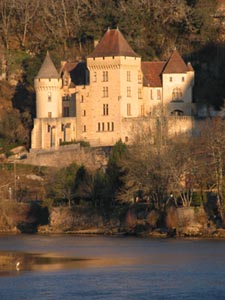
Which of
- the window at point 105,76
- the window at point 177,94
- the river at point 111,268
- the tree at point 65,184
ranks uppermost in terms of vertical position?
the window at point 105,76

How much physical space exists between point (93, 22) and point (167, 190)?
35773 mm

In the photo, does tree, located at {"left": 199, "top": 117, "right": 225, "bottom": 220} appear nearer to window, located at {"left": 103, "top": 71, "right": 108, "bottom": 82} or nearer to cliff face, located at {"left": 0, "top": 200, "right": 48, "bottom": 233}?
cliff face, located at {"left": 0, "top": 200, "right": 48, "bottom": 233}

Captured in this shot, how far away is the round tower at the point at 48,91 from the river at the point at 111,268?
1104 inches

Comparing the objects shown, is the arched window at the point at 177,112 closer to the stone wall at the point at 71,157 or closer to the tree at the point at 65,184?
the stone wall at the point at 71,157

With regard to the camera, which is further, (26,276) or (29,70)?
(29,70)

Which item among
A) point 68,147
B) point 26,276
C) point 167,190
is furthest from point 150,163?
point 26,276

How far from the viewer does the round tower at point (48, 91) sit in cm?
12106

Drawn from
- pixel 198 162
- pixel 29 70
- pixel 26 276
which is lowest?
pixel 26 276

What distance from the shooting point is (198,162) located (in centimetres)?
9762

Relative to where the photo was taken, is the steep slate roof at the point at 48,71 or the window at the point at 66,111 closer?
the steep slate roof at the point at 48,71

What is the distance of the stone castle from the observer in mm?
119375

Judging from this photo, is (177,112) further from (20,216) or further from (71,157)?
(20,216)

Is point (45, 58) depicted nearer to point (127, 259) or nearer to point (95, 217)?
point (95, 217)

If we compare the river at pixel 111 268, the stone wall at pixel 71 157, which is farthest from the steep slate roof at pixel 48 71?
the river at pixel 111 268
